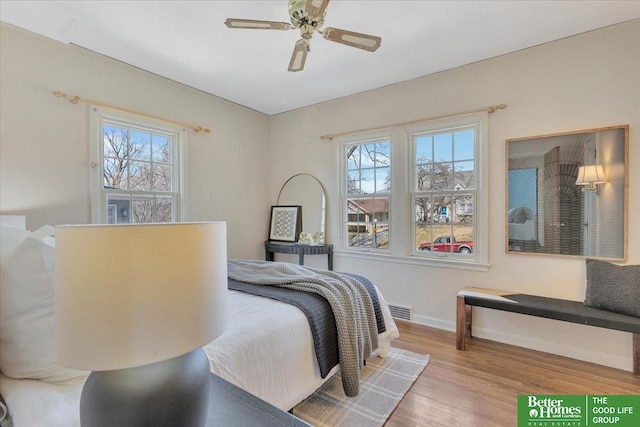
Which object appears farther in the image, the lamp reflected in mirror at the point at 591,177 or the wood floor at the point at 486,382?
the lamp reflected in mirror at the point at 591,177

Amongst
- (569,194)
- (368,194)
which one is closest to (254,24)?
(368,194)

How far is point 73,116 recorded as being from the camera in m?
2.46

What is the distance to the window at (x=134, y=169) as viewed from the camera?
2.64m

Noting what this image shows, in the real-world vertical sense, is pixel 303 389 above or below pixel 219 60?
below

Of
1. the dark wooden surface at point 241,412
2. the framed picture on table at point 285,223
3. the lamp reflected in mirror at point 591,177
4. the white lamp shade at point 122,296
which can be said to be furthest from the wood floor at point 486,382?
the framed picture on table at point 285,223

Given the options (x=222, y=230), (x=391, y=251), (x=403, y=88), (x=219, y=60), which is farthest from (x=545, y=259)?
(x=219, y=60)

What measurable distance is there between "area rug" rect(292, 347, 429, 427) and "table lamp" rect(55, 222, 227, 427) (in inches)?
50.7

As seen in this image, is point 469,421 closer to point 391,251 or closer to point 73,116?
point 391,251

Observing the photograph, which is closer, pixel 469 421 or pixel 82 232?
pixel 82 232

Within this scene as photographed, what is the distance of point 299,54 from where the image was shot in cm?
209

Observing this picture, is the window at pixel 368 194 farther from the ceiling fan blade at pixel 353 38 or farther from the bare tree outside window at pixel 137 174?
the bare tree outside window at pixel 137 174

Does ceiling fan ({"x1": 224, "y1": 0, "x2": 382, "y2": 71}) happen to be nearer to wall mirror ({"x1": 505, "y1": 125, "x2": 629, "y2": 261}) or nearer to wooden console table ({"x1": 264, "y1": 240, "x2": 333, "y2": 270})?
wall mirror ({"x1": 505, "y1": 125, "x2": 629, "y2": 261})

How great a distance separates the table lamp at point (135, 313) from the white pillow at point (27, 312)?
381 mm

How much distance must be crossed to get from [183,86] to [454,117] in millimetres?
3017
